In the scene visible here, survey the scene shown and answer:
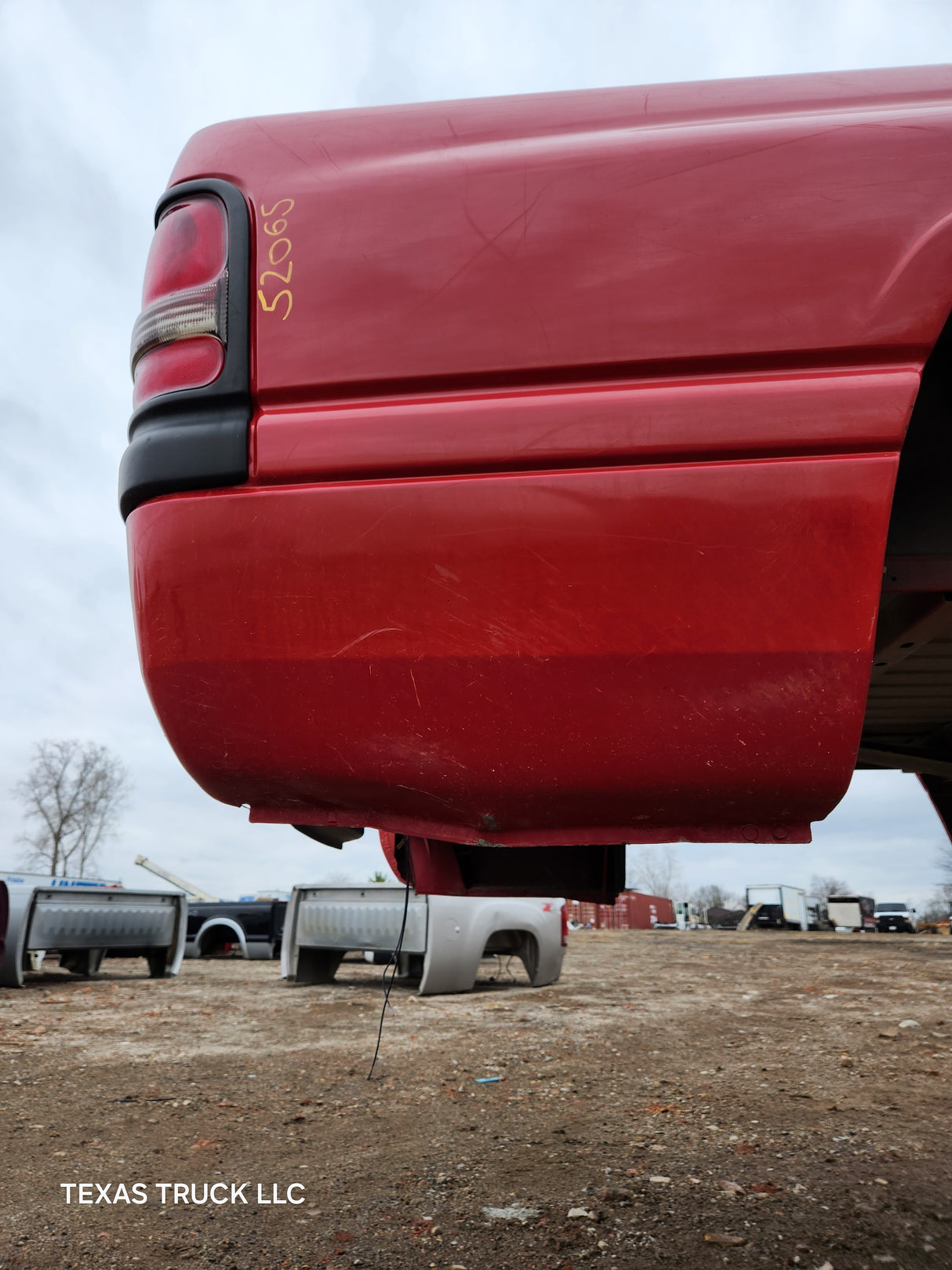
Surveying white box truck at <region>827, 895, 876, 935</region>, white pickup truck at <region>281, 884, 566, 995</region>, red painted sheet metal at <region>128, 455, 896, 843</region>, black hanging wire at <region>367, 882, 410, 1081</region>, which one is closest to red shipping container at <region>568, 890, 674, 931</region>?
white box truck at <region>827, 895, 876, 935</region>

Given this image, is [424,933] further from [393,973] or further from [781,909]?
[781,909]

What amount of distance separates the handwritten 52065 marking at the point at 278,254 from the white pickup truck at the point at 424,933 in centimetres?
620

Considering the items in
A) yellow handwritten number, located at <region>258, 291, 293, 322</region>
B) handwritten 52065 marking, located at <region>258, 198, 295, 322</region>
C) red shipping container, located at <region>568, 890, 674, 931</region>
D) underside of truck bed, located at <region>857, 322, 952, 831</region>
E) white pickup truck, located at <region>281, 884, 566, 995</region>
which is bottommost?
red shipping container, located at <region>568, 890, 674, 931</region>

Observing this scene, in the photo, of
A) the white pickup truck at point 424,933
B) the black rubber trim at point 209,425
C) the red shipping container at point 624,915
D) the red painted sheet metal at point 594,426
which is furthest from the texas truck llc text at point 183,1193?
the red shipping container at point 624,915

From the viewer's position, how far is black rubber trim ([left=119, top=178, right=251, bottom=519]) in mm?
1313

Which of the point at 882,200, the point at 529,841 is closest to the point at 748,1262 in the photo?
the point at 529,841

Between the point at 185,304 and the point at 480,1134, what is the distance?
10.4ft

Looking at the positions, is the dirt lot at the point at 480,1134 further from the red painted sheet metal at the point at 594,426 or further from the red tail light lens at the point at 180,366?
the red tail light lens at the point at 180,366

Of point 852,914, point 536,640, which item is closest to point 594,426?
point 536,640

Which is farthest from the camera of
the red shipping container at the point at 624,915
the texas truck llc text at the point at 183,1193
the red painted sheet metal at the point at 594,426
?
the red shipping container at the point at 624,915

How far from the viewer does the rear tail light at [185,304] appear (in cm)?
138

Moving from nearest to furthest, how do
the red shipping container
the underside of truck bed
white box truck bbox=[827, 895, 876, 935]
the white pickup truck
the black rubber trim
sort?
1. the black rubber trim
2. the underside of truck bed
3. the white pickup truck
4. white box truck bbox=[827, 895, 876, 935]
5. the red shipping container

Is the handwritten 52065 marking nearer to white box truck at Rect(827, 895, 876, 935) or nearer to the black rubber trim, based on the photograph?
the black rubber trim

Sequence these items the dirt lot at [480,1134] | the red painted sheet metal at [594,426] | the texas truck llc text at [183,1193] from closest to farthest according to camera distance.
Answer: the red painted sheet metal at [594,426]
the dirt lot at [480,1134]
the texas truck llc text at [183,1193]
